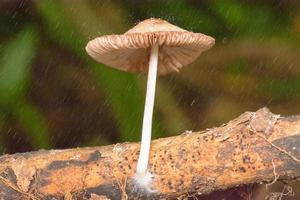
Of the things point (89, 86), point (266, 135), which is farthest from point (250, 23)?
point (266, 135)

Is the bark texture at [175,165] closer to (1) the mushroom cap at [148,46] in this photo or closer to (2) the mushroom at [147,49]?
(2) the mushroom at [147,49]

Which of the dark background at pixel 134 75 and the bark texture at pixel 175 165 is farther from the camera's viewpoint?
the dark background at pixel 134 75

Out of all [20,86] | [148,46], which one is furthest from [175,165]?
[20,86]

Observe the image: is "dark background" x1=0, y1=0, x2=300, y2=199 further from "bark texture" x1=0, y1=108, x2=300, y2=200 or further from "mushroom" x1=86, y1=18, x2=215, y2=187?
"bark texture" x1=0, y1=108, x2=300, y2=200

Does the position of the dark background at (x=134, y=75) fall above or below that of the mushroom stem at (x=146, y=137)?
above

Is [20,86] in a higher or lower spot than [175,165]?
higher

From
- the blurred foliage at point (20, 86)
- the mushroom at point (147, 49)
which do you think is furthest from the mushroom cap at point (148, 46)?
the blurred foliage at point (20, 86)

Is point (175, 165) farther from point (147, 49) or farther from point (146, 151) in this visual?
point (147, 49)
